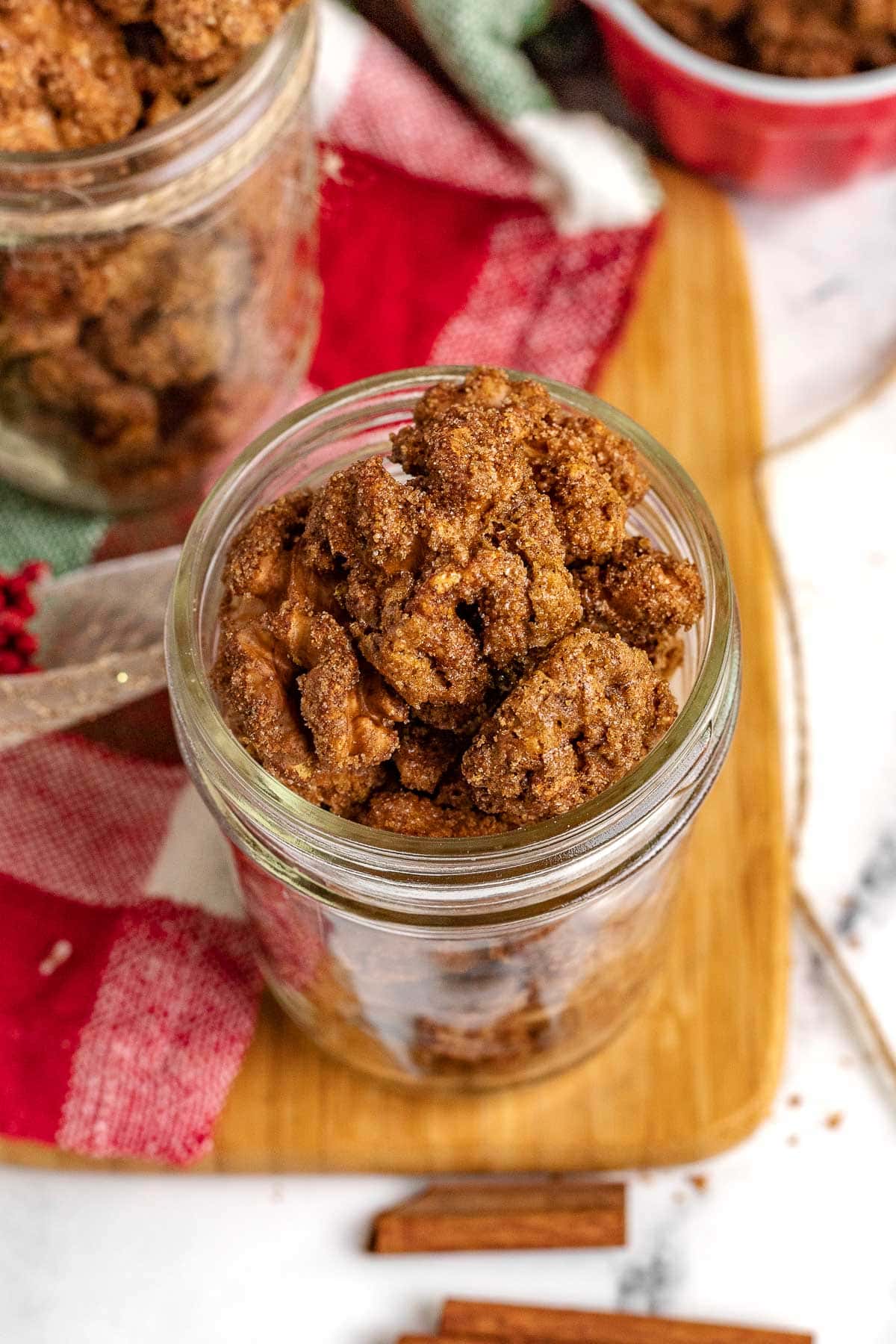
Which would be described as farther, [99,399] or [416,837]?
[99,399]

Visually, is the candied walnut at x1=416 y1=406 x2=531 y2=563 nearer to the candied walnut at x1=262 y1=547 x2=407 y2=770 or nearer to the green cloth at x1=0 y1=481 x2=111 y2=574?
the candied walnut at x1=262 y1=547 x2=407 y2=770

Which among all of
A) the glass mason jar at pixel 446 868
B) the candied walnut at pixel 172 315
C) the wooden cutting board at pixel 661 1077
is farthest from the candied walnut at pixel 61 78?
the wooden cutting board at pixel 661 1077

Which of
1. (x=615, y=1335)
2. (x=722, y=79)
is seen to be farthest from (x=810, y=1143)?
(x=722, y=79)

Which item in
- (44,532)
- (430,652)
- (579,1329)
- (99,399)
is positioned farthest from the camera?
(44,532)

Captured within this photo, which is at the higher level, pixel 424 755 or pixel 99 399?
pixel 424 755

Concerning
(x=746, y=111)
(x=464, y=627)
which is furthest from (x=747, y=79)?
(x=464, y=627)

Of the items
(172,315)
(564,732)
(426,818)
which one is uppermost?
(564,732)

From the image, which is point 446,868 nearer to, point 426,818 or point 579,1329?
point 426,818
